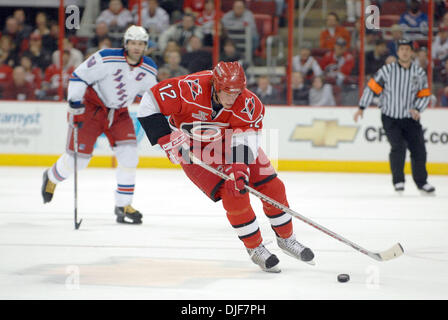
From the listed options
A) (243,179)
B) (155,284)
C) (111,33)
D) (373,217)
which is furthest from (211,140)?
(111,33)

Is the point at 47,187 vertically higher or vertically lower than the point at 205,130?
lower

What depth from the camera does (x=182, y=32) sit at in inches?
374

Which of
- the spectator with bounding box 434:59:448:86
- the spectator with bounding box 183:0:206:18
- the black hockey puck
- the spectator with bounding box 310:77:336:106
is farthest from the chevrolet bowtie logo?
the black hockey puck

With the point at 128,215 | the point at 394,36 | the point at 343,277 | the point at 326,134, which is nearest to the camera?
the point at 343,277

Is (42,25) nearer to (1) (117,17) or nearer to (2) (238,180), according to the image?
(1) (117,17)

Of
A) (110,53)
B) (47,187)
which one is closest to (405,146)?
(110,53)

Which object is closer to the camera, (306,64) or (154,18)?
(306,64)

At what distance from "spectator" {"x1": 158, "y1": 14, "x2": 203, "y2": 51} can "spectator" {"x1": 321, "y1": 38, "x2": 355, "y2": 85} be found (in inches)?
61.5

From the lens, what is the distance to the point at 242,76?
346cm

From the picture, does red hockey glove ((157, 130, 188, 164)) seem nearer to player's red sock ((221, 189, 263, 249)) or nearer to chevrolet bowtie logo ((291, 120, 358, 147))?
player's red sock ((221, 189, 263, 249))

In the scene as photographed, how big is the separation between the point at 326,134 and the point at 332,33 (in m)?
1.29

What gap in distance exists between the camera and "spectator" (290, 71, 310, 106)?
29.9ft

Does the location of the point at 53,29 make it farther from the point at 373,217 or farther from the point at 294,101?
the point at 373,217

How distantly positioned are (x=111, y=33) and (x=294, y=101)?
242cm
